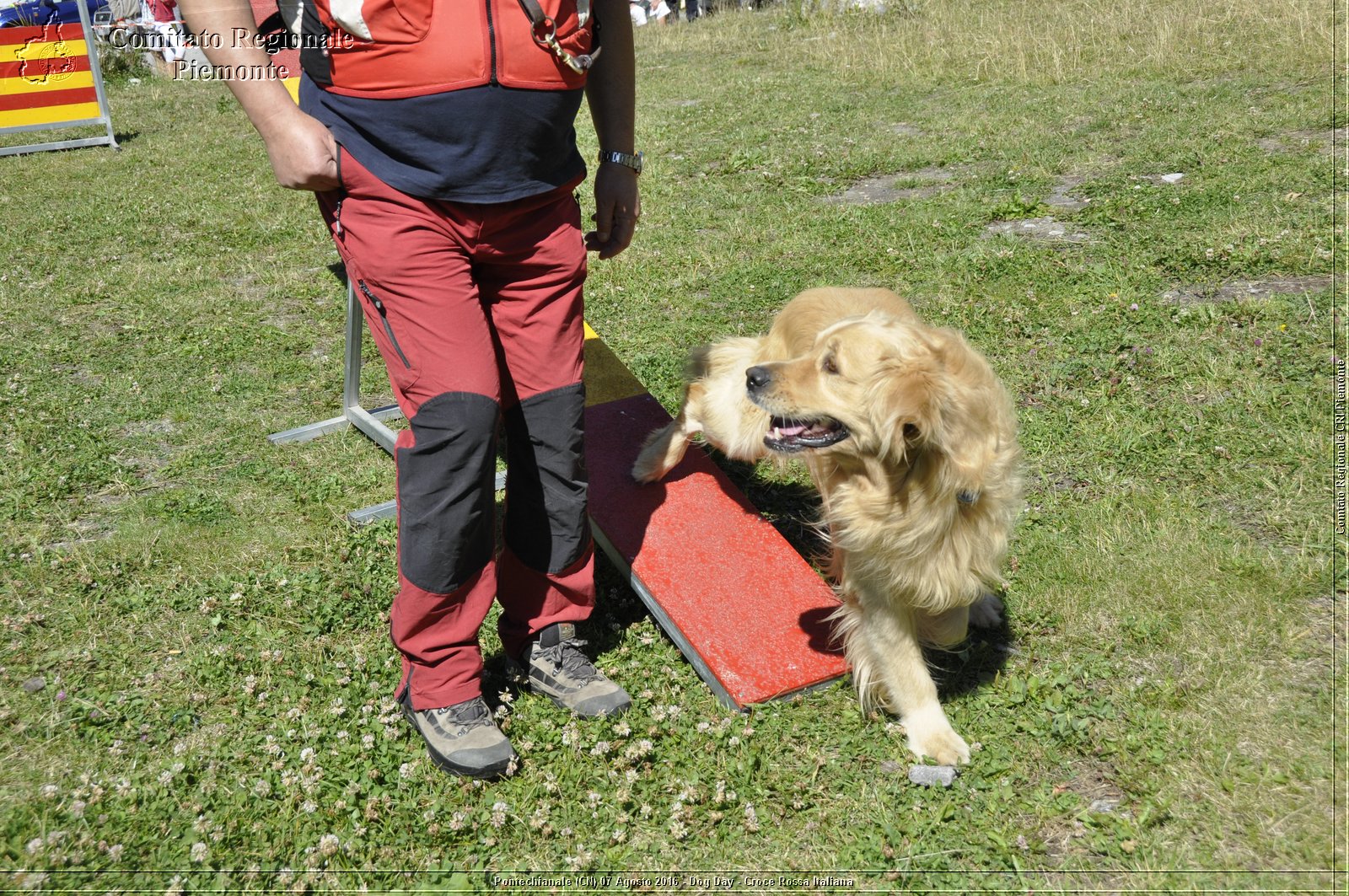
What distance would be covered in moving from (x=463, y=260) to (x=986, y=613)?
7.38 ft

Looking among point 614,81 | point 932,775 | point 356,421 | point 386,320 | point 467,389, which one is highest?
point 614,81

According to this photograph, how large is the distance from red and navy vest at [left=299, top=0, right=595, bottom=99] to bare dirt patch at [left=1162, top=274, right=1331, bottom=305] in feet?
14.5

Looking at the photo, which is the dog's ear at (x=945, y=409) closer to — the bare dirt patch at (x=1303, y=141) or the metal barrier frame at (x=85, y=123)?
the bare dirt patch at (x=1303, y=141)

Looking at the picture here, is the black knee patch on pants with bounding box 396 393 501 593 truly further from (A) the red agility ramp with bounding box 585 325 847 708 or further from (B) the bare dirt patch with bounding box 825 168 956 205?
(B) the bare dirt patch with bounding box 825 168 956 205

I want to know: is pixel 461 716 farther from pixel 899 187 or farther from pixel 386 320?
pixel 899 187

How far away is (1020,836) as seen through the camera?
2.76m

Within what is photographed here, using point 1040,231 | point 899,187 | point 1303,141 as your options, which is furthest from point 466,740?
point 1303,141

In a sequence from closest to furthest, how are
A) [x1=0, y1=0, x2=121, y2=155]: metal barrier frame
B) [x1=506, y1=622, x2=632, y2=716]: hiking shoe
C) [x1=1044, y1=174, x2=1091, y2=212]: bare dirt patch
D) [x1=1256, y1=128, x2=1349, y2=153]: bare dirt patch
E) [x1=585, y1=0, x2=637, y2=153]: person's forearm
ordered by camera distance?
[x1=585, y1=0, x2=637, y2=153]: person's forearm
[x1=506, y1=622, x2=632, y2=716]: hiking shoe
[x1=1044, y1=174, x2=1091, y2=212]: bare dirt patch
[x1=1256, y1=128, x2=1349, y2=153]: bare dirt patch
[x1=0, y1=0, x2=121, y2=155]: metal barrier frame

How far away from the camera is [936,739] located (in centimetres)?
310

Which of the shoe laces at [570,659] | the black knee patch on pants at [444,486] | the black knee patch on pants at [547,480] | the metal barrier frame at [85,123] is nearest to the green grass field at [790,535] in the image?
the shoe laces at [570,659]

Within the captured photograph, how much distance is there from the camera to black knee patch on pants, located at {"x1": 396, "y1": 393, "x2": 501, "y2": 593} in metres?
2.69

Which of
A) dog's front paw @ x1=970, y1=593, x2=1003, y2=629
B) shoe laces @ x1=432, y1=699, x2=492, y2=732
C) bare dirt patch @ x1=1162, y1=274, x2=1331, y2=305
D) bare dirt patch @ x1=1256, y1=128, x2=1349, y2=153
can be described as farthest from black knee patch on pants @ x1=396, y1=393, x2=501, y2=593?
bare dirt patch @ x1=1256, y1=128, x2=1349, y2=153

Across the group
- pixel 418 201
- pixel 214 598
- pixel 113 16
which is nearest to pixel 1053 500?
pixel 418 201

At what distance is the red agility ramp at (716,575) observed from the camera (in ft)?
11.1
